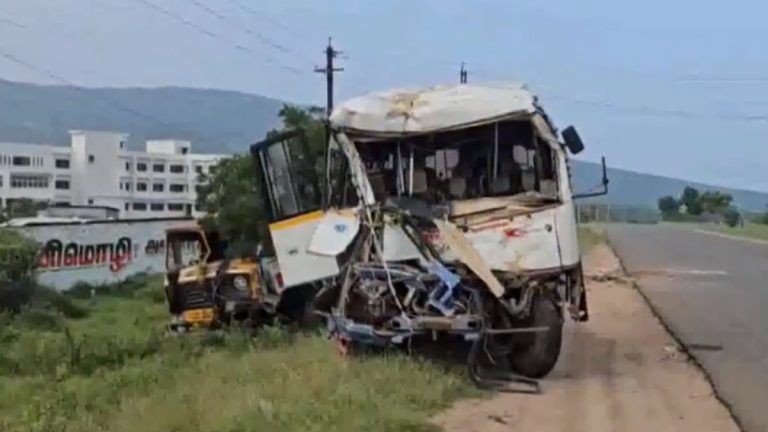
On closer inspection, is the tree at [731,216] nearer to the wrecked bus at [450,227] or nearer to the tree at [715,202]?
the tree at [715,202]

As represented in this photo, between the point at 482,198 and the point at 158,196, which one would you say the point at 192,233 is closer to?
the point at 482,198

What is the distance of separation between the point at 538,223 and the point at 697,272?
1968 cm

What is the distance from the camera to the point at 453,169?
16000 millimetres

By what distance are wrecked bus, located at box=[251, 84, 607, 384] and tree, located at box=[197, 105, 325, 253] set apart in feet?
28.3

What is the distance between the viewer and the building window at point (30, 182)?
11242cm

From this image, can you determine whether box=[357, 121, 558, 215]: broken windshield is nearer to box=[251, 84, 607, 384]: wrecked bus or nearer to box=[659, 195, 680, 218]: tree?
box=[251, 84, 607, 384]: wrecked bus

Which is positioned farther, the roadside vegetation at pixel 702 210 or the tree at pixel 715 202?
the tree at pixel 715 202

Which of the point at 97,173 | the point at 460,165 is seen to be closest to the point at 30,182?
the point at 97,173

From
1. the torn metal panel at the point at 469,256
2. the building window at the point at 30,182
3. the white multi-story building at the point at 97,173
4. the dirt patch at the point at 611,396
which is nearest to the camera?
the dirt patch at the point at 611,396

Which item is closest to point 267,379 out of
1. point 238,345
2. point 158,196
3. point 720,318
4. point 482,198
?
point 482,198

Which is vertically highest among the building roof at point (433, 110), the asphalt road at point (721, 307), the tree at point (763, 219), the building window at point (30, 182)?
the building window at point (30, 182)

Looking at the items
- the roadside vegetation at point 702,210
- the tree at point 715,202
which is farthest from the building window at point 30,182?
the tree at point 715,202

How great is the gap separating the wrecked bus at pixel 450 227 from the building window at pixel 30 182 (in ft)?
328

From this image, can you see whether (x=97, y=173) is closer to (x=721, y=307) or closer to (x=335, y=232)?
(x=721, y=307)
